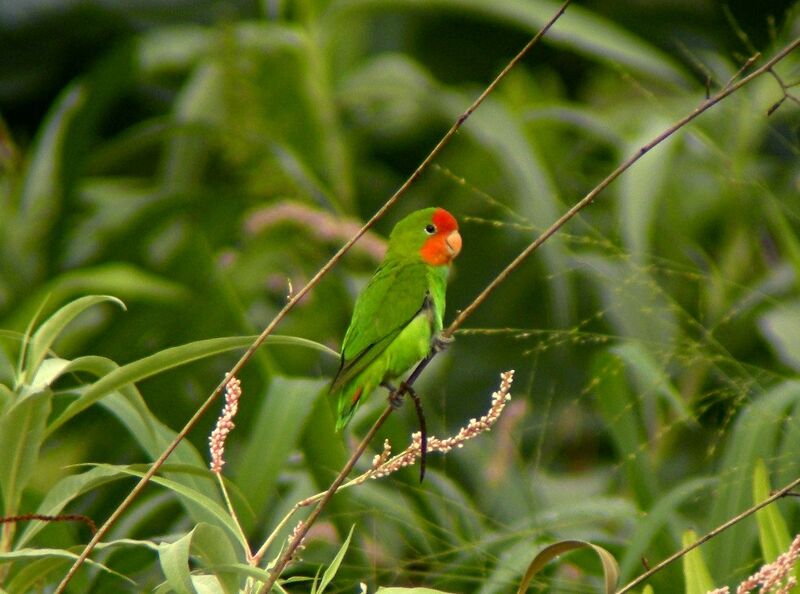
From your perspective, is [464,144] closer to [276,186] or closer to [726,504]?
[276,186]

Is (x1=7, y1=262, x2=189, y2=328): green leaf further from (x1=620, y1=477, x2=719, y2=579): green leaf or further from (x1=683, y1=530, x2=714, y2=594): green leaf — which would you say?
(x1=683, y1=530, x2=714, y2=594): green leaf

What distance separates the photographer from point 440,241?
4.76 ft

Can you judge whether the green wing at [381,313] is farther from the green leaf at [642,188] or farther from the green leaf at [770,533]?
the green leaf at [642,188]

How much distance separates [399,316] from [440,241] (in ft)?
0.36

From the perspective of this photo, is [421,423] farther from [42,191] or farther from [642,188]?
[42,191]

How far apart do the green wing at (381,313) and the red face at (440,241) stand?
0.06 ft

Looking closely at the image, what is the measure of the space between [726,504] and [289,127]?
197 centimetres

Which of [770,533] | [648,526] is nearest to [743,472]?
[648,526]

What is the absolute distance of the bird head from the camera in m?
1.41

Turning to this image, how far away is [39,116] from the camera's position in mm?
4406

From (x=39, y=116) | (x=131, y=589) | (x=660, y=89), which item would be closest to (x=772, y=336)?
(x=131, y=589)

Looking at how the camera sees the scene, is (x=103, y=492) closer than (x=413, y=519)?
No

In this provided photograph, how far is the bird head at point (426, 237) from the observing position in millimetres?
1407

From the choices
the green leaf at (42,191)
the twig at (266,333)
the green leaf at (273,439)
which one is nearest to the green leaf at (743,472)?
the green leaf at (273,439)
